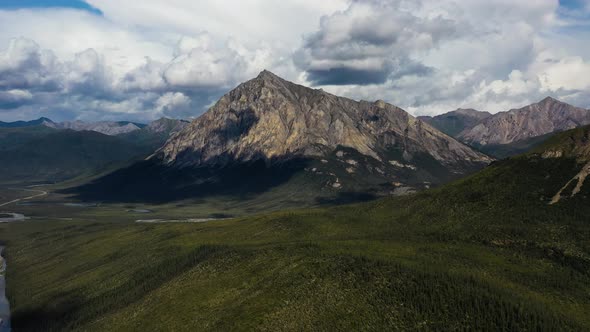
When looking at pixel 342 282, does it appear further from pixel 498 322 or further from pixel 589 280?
pixel 589 280

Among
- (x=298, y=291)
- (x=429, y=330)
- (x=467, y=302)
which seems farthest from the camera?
(x=298, y=291)

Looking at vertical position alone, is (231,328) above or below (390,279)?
below

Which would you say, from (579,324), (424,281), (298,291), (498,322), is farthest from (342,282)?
(579,324)

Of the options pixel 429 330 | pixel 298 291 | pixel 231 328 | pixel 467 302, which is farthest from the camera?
pixel 298 291

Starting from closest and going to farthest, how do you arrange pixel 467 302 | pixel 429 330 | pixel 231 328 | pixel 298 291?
pixel 429 330
pixel 467 302
pixel 231 328
pixel 298 291

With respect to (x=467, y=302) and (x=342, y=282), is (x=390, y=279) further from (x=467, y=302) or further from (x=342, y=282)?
(x=467, y=302)

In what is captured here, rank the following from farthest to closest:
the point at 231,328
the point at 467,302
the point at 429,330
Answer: the point at 231,328, the point at 467,302, the point at 429,330

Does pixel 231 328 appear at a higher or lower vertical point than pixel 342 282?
lower

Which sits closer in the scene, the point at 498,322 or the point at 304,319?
the point at 498,322

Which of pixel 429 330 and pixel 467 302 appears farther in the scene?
pixel 467 302

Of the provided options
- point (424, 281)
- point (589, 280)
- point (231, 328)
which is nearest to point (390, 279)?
point (424, 281)
